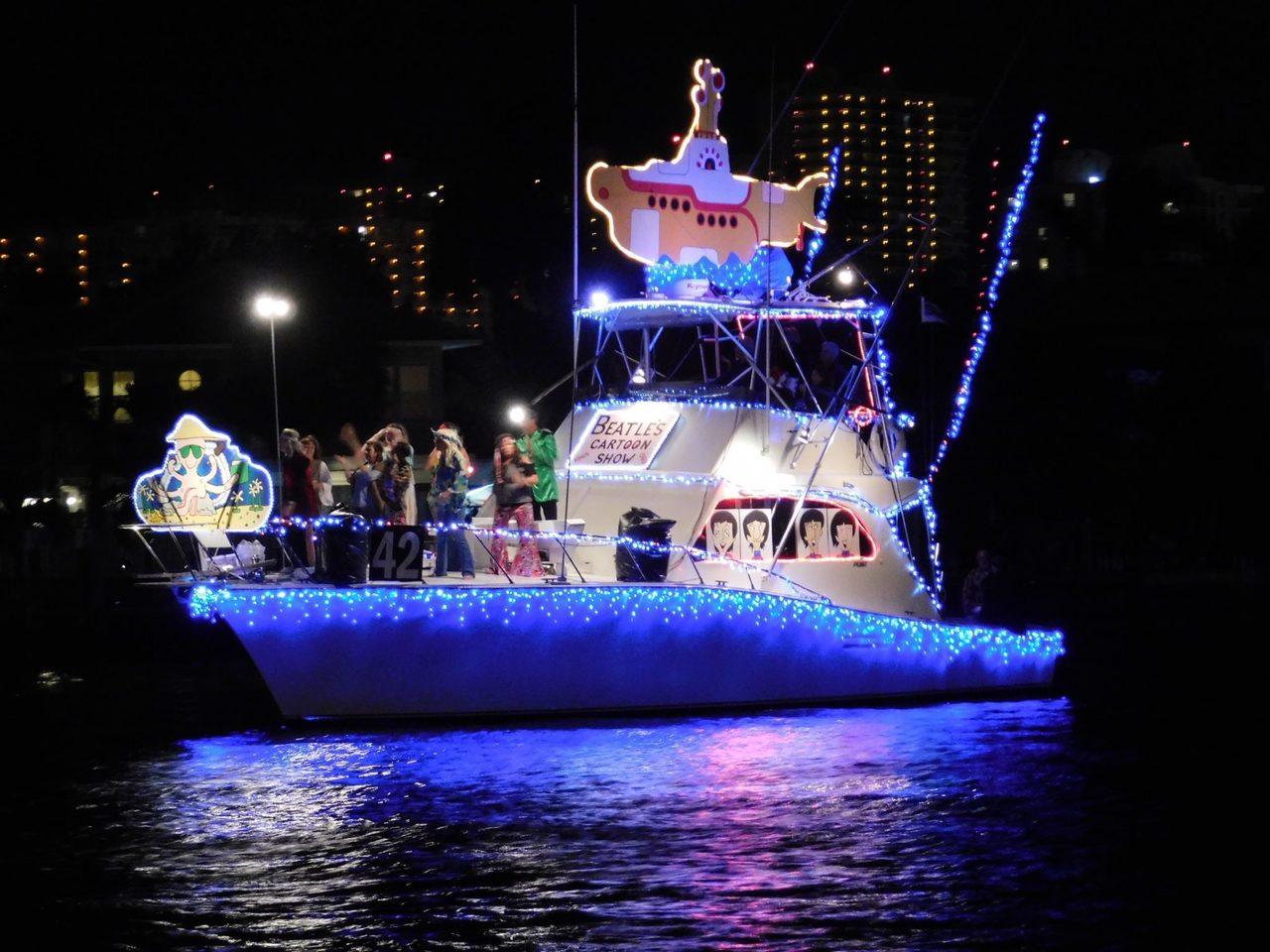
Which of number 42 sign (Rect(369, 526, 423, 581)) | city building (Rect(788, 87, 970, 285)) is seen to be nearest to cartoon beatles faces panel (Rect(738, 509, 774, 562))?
number 42 sign (Rect(369, 526, 423, 581))

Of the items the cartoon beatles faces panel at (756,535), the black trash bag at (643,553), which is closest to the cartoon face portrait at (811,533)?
the cartoon beatles faces panel at (756,535)

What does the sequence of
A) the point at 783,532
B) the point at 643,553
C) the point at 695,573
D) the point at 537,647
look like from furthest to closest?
the point at 783,532 → the point at 695,573 → the point at 643,553 → the point at 537,647

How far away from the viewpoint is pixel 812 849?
43.1 feet

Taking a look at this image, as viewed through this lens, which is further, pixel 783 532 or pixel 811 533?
pixel 811 533

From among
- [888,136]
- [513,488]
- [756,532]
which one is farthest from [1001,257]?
[888,136]

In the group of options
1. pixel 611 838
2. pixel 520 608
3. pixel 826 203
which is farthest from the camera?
pixel 826 203

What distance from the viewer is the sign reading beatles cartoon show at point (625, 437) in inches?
776

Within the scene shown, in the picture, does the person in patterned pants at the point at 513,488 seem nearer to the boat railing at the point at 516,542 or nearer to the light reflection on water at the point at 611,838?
the boat railing at the point at 516,542

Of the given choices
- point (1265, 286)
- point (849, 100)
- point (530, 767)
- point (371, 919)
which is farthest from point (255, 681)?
point (849, 100)

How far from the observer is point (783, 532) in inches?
762

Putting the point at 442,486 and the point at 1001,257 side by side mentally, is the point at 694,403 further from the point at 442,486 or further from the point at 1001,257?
the point at 1001,257

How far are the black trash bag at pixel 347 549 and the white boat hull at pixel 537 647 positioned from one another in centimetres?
17

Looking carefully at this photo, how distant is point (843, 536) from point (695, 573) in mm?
1916

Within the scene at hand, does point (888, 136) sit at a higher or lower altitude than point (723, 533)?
higher
